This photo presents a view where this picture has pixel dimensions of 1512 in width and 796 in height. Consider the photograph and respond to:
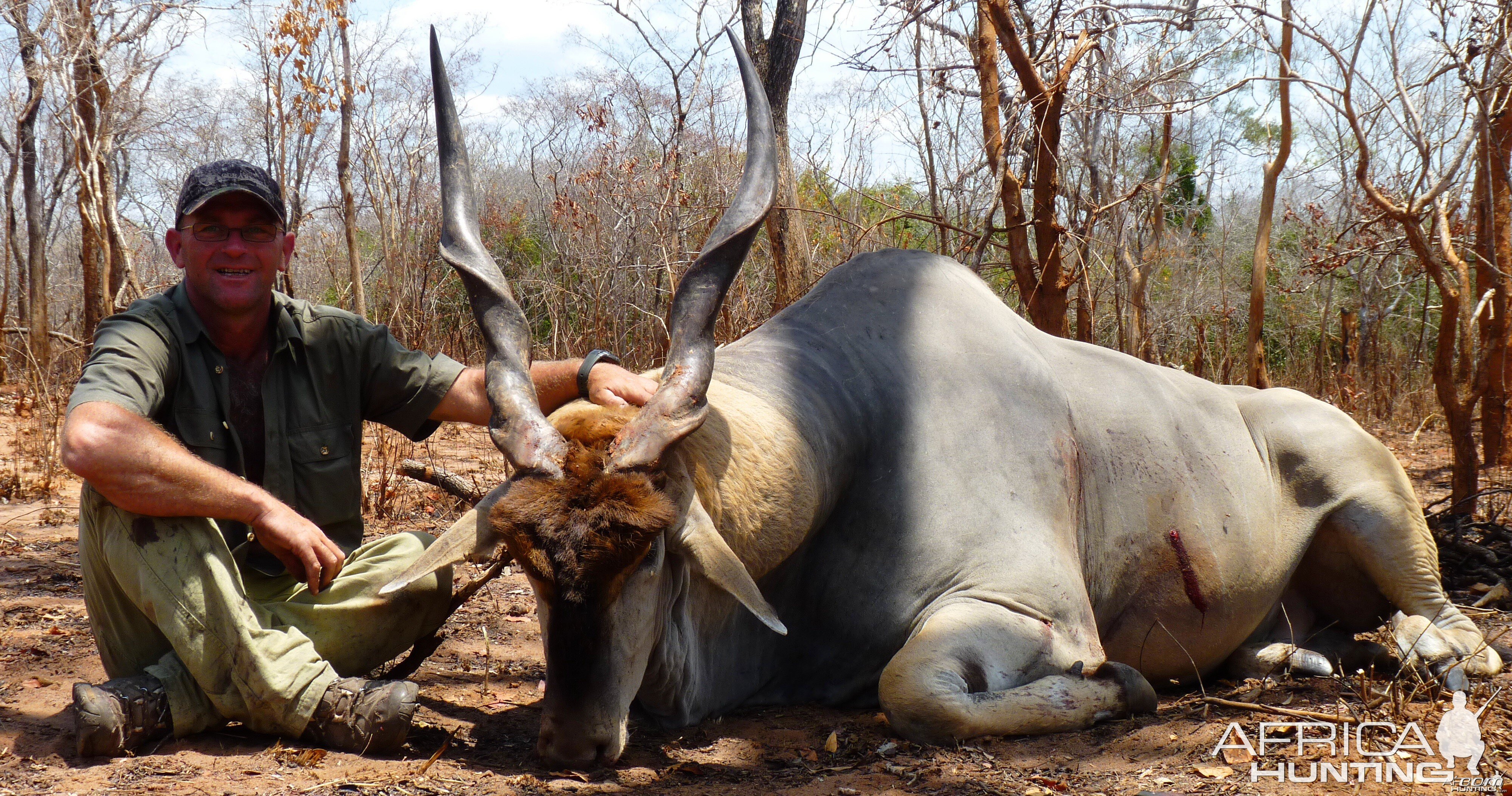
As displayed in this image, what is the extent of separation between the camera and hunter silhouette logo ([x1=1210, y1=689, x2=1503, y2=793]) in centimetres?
268

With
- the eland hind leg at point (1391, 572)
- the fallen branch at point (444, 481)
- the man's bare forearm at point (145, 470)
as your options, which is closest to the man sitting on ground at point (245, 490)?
the man's bare forearm at point (145, 470)

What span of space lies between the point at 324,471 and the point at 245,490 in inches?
22.9

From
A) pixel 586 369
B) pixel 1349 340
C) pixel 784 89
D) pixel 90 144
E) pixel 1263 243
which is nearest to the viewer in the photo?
pixel 586 369

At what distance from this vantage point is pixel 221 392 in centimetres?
342

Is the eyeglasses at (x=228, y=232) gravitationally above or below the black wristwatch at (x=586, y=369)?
above

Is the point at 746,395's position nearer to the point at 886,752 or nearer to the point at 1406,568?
the point at 886,752

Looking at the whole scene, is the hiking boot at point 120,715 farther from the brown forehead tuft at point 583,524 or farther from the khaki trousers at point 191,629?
the brown forehead tuft at point 583,524

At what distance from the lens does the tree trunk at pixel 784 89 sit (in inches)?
320

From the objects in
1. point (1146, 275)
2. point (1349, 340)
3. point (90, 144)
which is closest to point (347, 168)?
point (90, 144)

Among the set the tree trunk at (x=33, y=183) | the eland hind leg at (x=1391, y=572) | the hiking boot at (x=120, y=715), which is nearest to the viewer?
the hiking boot at (x=120, y=715)

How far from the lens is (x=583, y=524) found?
8.56 ft

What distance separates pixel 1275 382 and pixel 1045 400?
14308 millimetres

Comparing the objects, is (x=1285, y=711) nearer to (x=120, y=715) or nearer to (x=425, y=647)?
(x=425, y=647)

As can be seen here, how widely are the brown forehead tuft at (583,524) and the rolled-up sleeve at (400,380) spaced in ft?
→ 3.89
